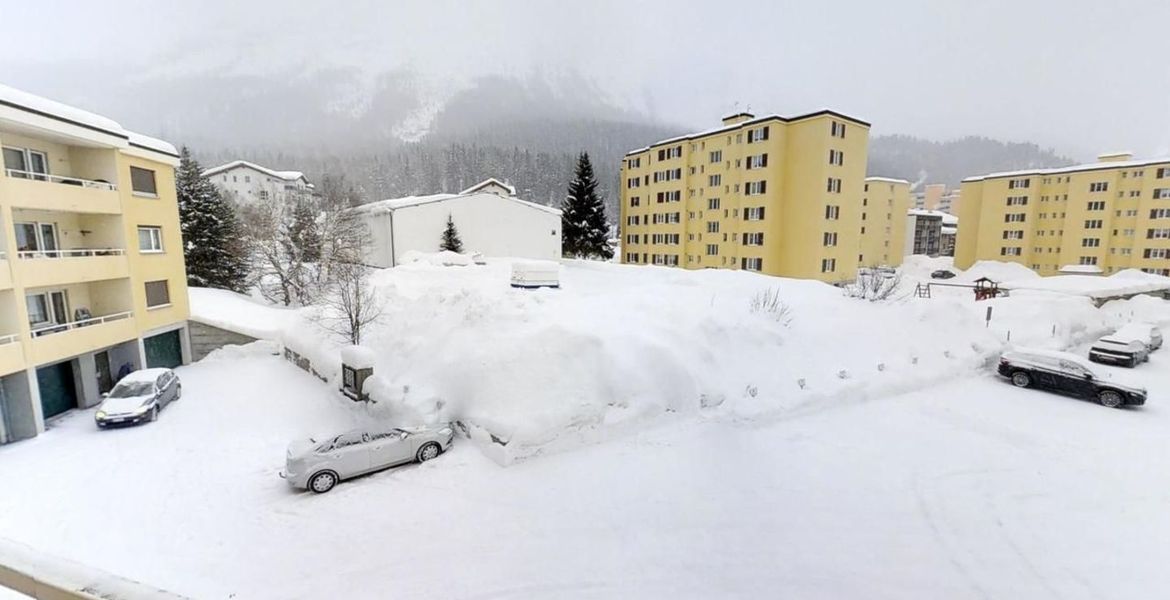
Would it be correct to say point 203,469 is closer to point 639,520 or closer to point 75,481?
point 75,481

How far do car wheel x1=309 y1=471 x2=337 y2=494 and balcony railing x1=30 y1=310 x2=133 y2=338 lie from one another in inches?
472

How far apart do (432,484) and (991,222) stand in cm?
6782

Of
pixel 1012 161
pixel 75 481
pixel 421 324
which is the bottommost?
pixel 75 481

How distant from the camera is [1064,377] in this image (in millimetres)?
15938

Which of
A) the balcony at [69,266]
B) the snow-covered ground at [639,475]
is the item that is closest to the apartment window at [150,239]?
the balcony at [69,266]

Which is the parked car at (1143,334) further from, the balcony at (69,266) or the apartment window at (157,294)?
the apartment window at (157,294)

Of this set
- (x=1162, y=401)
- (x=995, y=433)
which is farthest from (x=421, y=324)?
(x=1162, y=401)

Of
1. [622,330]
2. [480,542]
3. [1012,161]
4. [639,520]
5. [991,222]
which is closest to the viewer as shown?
[480,542]

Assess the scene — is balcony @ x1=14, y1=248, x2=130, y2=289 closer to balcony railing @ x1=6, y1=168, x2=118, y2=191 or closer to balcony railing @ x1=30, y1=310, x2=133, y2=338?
A: balcony railing @ x1=30, y1=310, x2=133, y2=338

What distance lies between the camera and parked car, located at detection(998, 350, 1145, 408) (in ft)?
49.5

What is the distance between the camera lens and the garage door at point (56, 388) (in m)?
15.8

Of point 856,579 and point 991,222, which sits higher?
point 991,222

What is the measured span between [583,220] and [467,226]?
12216 mm

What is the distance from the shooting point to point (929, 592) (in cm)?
735
